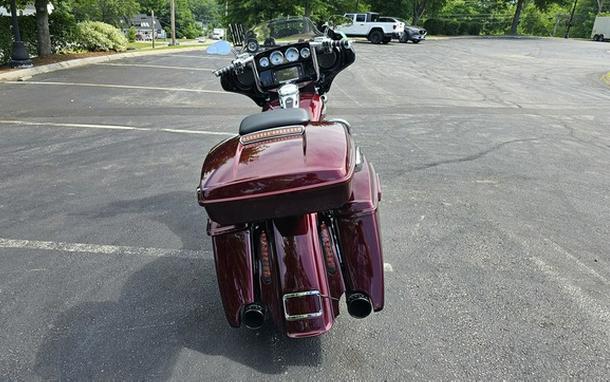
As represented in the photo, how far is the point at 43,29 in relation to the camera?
47.1ft

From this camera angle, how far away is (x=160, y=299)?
9.56ft

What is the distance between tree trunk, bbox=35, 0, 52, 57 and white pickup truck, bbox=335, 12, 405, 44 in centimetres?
1740

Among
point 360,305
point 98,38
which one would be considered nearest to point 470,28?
point 98,38

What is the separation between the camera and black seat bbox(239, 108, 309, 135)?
2.33 meters

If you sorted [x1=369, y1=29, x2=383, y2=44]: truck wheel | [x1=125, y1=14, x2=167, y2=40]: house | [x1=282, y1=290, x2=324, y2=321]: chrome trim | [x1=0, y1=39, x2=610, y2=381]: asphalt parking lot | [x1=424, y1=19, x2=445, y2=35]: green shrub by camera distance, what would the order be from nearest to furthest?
[x1=282, y1=290, x2=324, y2=321]: chrome trim → [x1=0, y1=39, x2=610, y2=381]: asphalt parking lot → [x1=369, y1=29, x2=383, y2=44]: truck wheel → [x1=424, y1=19, x2=445, y2=35]: green shrub → [x1=125, y1=14, x2=167, y2=40]: house

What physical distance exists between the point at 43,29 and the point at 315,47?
1389 cm

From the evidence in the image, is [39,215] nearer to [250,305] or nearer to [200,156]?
[200,156]

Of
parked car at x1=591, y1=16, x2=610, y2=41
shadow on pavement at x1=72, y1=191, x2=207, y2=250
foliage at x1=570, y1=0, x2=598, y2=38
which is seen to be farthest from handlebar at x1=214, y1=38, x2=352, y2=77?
foliage at x1=570, y1=0, x2=598, y2=38

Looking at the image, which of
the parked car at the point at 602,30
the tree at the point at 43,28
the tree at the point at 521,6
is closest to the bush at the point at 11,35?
the tree at the point at 43,28

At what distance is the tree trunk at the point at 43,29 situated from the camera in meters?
14.0

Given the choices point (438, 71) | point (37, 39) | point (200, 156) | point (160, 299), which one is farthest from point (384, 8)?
point (160, 299)

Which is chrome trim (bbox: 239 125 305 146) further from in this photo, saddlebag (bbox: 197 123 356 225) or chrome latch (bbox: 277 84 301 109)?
chrome latch (bbox: 277 84 301 109)

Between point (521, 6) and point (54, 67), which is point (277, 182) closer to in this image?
point (54, 67)

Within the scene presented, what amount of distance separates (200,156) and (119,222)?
199cm
